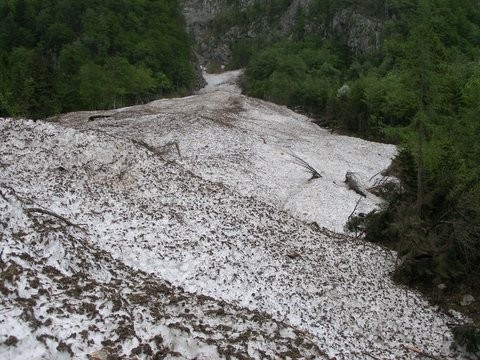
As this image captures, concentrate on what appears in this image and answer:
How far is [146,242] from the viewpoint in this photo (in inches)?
549

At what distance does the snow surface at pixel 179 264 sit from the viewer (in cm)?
856

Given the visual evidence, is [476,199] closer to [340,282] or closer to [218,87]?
[340,282]

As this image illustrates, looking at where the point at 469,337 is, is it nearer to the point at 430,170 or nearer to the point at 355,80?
the point at 430,170

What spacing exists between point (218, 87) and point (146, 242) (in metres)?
101

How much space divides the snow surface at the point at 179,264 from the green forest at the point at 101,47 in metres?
35.7

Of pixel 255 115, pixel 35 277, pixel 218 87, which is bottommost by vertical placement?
pixel 218 87

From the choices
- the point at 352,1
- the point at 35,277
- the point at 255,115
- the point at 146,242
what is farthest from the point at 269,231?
the point at 352,1

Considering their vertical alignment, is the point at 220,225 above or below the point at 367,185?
above

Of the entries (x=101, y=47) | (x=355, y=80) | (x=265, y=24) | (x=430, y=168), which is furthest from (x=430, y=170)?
(x=265, y=24)

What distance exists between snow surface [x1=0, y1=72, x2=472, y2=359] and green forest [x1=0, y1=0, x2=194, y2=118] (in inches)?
1407

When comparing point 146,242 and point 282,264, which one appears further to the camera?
point 282,264

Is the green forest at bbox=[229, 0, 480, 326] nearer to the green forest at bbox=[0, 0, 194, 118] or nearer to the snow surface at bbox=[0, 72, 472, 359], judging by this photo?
the snow surface at bbox=[0, 72, 472, 359]

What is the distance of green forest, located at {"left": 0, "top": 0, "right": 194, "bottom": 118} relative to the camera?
5734 centimetres

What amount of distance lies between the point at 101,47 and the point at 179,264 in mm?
77374
